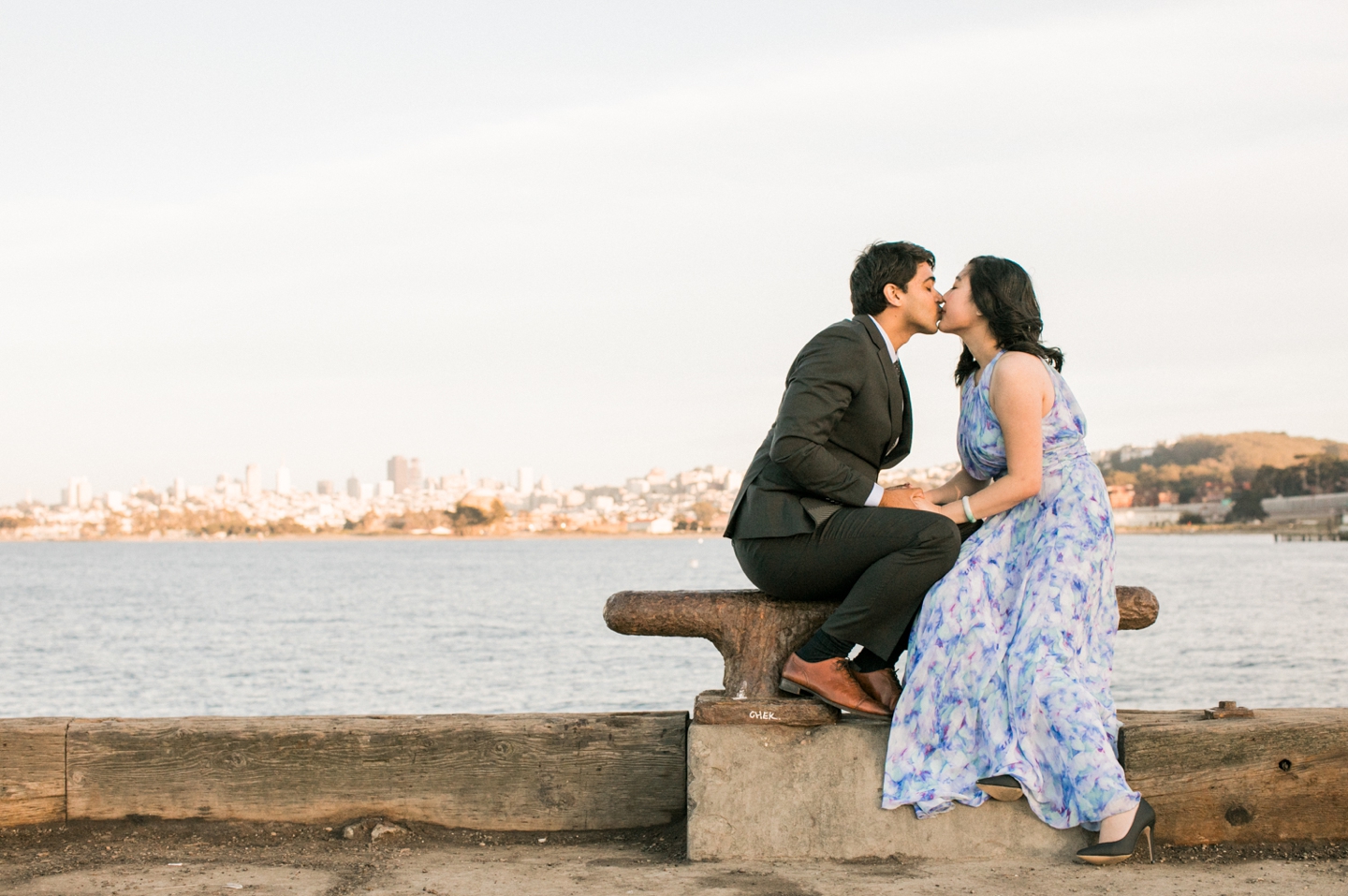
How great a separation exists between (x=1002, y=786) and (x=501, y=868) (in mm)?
1611

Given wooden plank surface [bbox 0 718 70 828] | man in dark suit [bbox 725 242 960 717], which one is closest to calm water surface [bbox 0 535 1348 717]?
wooden plank surface [bbox 0 718 70 828]

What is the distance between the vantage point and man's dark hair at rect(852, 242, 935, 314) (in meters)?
4.27

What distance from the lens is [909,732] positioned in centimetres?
402

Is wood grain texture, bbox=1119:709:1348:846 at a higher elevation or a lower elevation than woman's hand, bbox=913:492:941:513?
lower

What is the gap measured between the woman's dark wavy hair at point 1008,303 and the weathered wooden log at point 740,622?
0.94 m

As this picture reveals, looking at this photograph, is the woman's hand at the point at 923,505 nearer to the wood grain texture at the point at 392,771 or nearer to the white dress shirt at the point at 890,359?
the white dress shirt at the point at 890,359

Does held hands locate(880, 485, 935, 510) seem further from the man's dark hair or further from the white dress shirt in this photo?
the man's dark hair

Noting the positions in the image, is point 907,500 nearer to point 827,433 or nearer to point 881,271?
point 827,433

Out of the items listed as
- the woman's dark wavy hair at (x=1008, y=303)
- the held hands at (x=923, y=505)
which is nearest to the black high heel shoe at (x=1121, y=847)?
the held hands at (x=923, y=505)

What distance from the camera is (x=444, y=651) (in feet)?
119

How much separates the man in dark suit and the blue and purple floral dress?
0.45 ft

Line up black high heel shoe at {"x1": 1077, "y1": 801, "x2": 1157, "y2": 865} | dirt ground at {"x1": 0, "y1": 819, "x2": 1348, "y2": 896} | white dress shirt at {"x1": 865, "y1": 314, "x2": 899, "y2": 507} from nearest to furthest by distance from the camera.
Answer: dirt ground at {"x1": 0, "y1": 819, "x2": 1348, "y2": 896}, black high heel shoe at {"x1": 1077, "y1": 801, "x2": 1157, "y2": 865}, white dress shirt at {"x1": 865, "y1": 314, "x2": 899, "y2": 507}

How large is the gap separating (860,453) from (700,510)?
386ft

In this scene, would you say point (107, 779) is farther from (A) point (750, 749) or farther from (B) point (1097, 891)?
(B) point (1097, 891)
